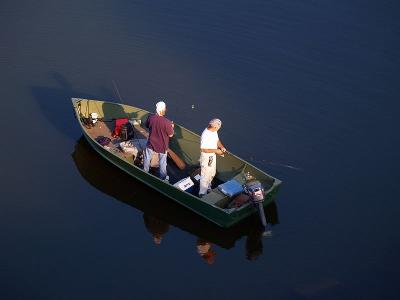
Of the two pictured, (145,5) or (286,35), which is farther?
(145,5)

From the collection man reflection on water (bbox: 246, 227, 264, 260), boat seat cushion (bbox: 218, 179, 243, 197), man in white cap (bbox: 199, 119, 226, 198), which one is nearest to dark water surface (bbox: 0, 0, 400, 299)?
man reflection on water (bbox: 246, 227, 264, 260)

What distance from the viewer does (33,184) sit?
44.5 ft

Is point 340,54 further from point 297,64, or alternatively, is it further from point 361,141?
point 361,141

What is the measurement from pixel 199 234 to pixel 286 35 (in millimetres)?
10152

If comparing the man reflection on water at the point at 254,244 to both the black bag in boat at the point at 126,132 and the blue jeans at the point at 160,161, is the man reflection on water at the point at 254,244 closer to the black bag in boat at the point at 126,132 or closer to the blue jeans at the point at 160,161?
the blue jeans at the point at 160,161

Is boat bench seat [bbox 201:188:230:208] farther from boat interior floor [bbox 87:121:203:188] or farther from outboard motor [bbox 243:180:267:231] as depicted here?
boat interior floor [bbox 87:121:203:188]

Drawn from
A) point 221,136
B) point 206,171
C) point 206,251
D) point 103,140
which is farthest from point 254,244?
point 103,140

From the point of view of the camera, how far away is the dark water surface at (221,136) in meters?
11.5

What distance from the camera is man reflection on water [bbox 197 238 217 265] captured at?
11.9 metres

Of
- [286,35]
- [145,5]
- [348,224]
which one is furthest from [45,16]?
[348,224]

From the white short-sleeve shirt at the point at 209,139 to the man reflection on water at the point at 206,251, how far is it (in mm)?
2209

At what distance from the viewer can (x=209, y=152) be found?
1211 cm

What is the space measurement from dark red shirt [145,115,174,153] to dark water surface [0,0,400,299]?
5.09 ft

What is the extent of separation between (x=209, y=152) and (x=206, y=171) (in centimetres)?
52
